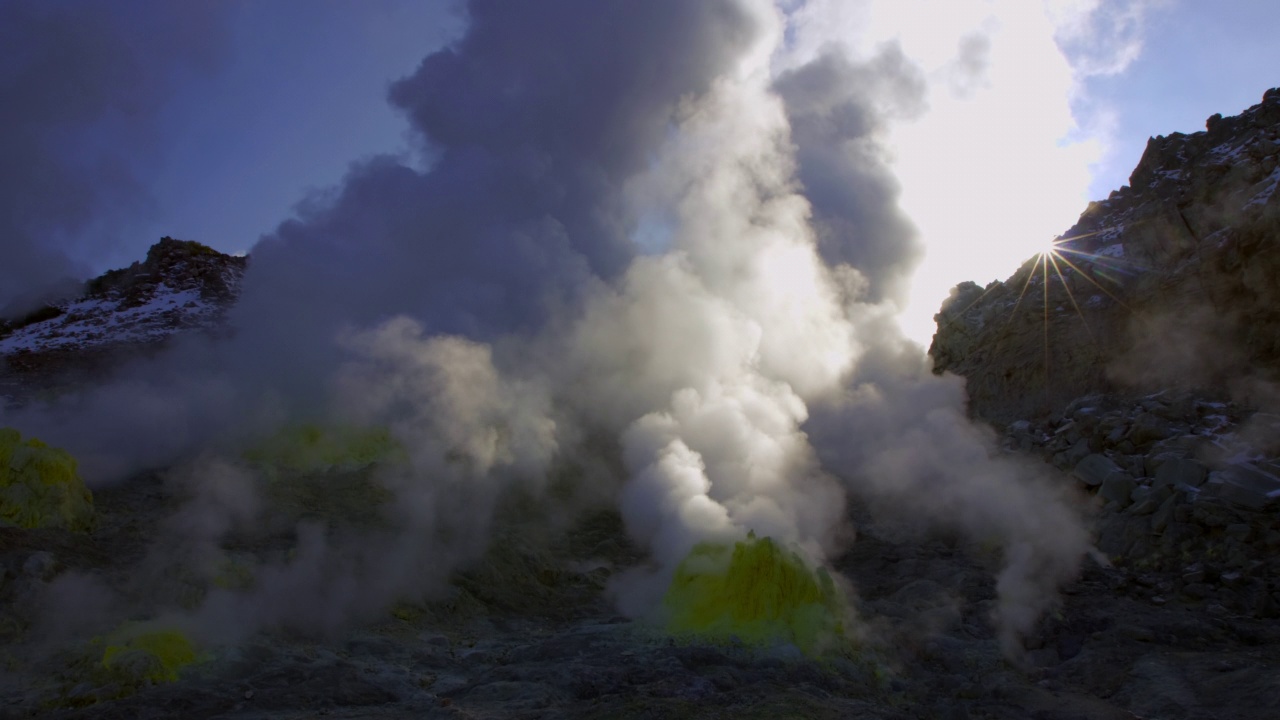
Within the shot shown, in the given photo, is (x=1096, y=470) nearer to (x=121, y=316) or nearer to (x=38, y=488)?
(x=38, y=488)

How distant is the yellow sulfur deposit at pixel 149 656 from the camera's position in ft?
21.1

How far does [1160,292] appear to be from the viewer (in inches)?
559

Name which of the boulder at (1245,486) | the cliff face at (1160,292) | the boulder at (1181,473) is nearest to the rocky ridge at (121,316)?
the cliff face at (1160,292)

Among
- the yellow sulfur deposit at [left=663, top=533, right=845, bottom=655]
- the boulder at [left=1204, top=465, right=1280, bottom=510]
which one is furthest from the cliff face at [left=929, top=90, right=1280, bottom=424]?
the yellow sulfur deposit at [left=663, top=533, right=845, bottom=655]

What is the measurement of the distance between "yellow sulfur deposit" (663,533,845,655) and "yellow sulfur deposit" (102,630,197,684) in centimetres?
486

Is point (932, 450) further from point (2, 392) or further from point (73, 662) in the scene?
point (2, 392)

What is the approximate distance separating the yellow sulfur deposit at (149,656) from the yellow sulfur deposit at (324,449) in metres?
5.85

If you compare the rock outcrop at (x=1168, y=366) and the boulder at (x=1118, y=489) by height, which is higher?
the rock outcrop at (x=1168, y=366)

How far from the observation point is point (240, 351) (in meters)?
15.7

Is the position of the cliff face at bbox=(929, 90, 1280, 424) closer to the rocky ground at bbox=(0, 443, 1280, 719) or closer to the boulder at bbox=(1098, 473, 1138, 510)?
the boulder at bbox=(1098, 473, 1138, 510)

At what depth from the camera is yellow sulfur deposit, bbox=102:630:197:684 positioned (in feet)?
21.1

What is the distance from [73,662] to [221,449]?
672 centimetres

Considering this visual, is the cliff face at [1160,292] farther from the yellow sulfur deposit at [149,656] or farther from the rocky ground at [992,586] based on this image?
the yellow sulfur deposit at [149,656]

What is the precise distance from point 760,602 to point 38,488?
9.20 metres
